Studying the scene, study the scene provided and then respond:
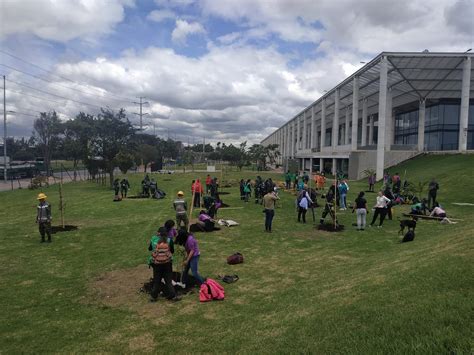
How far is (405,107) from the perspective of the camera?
53.7 metres

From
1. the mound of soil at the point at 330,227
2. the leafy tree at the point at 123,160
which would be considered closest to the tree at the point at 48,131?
the leafy tree at the point at 123,160

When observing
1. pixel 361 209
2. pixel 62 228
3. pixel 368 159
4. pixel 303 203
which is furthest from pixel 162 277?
pixel 368 159

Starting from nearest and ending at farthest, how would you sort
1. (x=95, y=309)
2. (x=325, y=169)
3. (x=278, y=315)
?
(x=278, y=315) < (x=95, y=309) < (x=325, y=169)

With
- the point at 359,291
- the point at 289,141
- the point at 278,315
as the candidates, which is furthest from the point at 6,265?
the point at 289,141

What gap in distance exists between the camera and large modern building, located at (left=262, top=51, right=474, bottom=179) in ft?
123

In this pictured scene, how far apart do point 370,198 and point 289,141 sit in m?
78.2

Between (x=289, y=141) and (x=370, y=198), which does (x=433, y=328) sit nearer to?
(x=370, y=198)

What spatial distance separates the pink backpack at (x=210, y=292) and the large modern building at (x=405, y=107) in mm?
34148

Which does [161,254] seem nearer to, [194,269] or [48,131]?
[194,269]

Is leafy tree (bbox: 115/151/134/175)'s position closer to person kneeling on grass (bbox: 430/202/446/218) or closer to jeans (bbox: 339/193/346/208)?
jeans (bbox: 339/193/346/208)

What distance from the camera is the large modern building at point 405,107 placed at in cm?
3756

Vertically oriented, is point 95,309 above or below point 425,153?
below

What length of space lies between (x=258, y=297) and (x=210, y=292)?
1.07 metres

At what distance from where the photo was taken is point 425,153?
140ft
